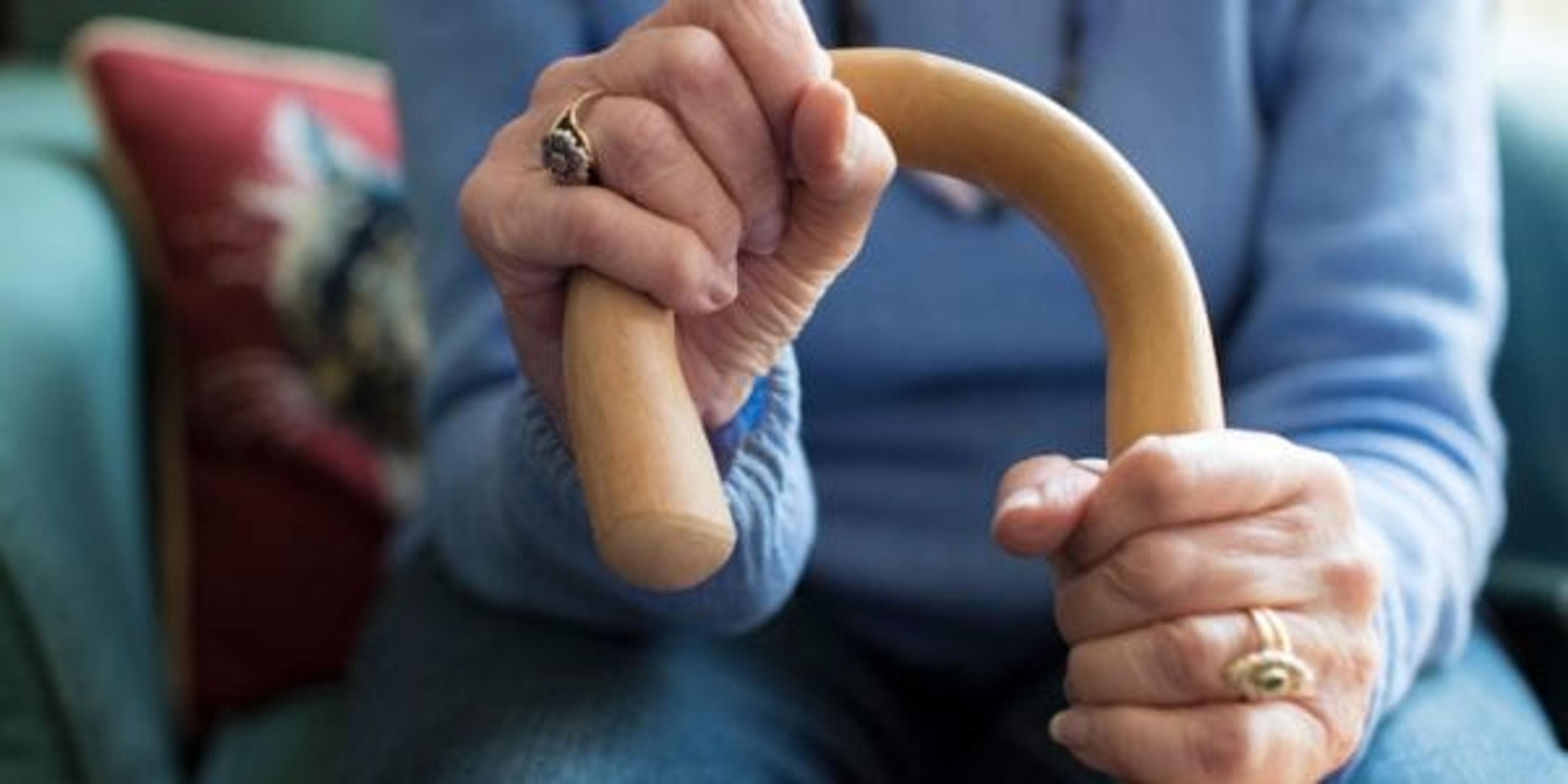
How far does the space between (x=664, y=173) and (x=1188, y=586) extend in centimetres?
17

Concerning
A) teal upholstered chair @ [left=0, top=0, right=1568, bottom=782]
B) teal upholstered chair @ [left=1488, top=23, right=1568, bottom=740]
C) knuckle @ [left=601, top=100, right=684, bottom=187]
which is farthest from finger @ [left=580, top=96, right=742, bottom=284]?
teal upholstered chair @ [left=1488, top=23, right=1568, bottom=740]

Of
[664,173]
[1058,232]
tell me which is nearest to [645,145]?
[664,173]

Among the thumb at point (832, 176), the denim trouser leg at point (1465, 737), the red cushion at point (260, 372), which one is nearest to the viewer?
the thumb at point (832, 176)

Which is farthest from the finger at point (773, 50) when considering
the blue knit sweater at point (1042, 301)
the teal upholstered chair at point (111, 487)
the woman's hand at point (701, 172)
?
the teal upholstered chair at point (111, 487)

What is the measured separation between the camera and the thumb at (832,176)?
0.43 meters

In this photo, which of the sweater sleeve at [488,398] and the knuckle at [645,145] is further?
the sweater sleeve at [488,398]

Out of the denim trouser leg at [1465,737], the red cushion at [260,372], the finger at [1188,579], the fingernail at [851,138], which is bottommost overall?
the red cushion at [260,372]

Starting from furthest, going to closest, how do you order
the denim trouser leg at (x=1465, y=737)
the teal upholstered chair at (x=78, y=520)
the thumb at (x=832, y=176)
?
the teal upholstered chair at (x=78, y=520) → the denim trouser leg at (x=1465, y=737) → the thumb at (x=832, y=176)

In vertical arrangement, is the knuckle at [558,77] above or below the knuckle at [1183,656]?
above

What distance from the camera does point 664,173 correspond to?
448mm

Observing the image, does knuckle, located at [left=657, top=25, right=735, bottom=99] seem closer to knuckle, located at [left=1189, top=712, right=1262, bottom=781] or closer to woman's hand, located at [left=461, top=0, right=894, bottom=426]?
woman's hand, located at [left=461, top=0, right=894, bottom=426]

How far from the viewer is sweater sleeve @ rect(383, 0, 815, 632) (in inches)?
24.2

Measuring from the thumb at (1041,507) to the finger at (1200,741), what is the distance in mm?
48

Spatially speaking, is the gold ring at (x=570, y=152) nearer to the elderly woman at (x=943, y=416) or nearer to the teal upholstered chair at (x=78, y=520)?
the elderly woman at (x=943, y=416)
